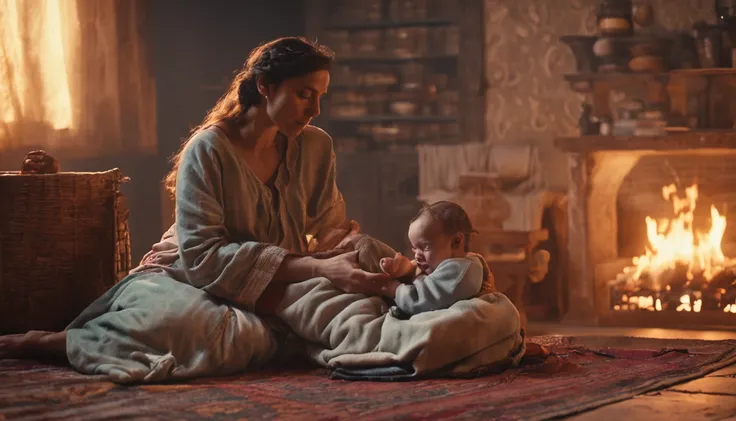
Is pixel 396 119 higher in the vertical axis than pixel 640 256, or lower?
higher

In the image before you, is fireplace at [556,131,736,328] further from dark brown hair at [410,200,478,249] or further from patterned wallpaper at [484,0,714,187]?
dark brown hair at [410,200,478,249]

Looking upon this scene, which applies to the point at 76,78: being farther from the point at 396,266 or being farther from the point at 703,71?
the point at 396,266

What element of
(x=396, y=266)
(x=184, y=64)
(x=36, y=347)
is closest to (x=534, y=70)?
(x=184, y=64)

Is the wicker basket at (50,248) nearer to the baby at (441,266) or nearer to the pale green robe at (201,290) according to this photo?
the pale green robe at (201,290)

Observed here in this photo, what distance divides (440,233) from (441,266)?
10cm

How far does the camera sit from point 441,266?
3410 mm

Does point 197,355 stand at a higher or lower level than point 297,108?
lower

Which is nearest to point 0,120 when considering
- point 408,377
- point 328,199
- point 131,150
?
point 131,150

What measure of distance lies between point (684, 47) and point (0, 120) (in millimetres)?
3717

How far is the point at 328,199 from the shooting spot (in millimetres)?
4043

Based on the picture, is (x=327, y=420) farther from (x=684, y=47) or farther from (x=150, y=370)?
(x=684, y=47)

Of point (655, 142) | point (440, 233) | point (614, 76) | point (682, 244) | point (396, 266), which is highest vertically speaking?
point (614, 76)

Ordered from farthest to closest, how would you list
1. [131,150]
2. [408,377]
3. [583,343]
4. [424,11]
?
[424,11]
[131,150]
[583,343]
[408,377]

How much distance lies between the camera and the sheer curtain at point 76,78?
19.2 ft
